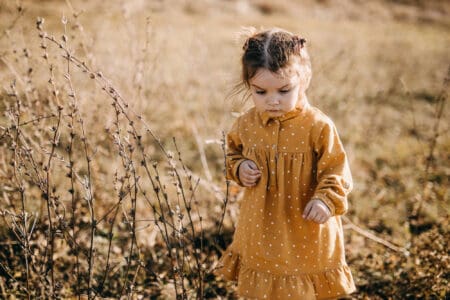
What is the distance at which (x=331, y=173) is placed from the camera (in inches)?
73.7

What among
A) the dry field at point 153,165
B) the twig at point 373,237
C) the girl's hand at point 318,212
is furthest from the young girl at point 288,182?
the twig at point 373,237

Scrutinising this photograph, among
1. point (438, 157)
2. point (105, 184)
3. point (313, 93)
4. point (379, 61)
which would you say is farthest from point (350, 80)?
point (105, 184)

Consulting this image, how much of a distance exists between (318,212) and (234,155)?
1.81 feet

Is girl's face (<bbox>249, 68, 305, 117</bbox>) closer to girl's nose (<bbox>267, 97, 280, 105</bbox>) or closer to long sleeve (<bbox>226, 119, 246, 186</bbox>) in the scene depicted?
girl's nose (<bbox>267, 97, 280, 105</bbox>)

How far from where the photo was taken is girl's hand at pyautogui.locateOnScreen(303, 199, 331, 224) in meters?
1.80

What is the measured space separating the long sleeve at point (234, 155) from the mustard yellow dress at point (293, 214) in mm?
93

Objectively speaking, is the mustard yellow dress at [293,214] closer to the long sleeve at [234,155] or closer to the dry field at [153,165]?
the long sleeve at [234,155]

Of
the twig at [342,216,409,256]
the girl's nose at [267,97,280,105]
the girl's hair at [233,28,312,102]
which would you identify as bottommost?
the twig at [342,216,409,256]

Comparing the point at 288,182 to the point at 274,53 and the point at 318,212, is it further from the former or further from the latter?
the point at 274,53

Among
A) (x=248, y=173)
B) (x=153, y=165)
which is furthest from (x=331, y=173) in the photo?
(x=153, y=165)

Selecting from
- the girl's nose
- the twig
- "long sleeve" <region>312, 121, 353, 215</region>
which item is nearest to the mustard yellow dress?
"long sleeve" <region>312, 121, 353, 215</region>

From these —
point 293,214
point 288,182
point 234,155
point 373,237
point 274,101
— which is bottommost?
point 373,237

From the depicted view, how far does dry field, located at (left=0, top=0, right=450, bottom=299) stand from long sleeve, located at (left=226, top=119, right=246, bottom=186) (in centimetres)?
10

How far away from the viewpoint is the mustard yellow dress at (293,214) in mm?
1917
